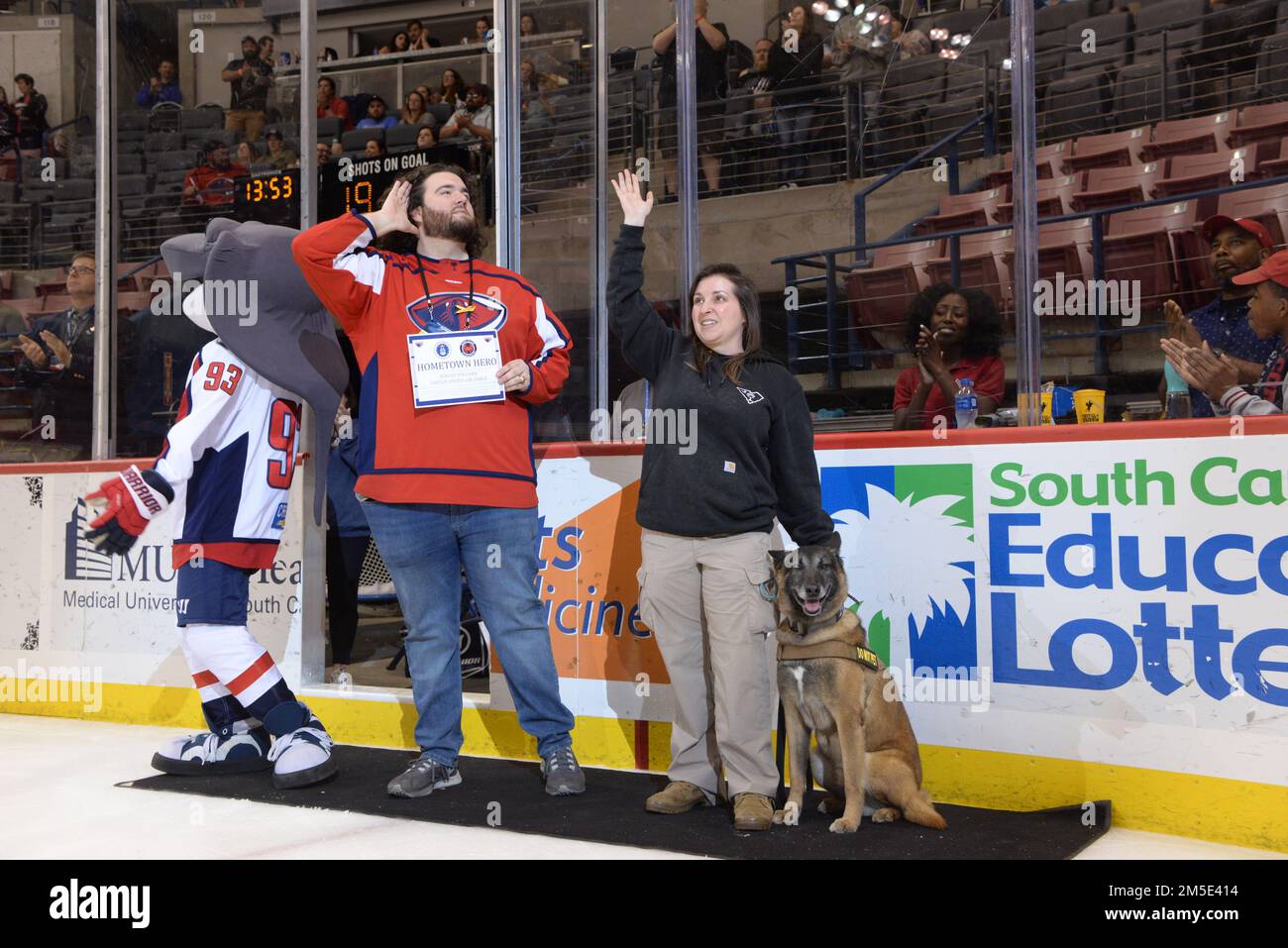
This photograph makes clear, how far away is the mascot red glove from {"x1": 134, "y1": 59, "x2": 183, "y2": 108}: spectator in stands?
3088 millimetres

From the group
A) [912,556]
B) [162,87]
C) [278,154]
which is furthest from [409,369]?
[162,87]

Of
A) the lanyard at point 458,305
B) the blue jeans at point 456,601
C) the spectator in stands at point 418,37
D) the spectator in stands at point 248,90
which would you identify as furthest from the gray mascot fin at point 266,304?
the spectator in stands at point 418,37

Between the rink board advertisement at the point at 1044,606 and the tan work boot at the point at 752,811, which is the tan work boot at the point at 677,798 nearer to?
the tan work boot at the point at 752,811

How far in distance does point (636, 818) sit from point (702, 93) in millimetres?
3255

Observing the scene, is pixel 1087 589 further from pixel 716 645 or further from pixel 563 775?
pixel 563 775

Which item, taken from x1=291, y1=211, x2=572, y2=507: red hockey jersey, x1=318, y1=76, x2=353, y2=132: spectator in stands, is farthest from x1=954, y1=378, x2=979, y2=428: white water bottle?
x1=318, y1=76, x2=353, y2=132: spectator in stands

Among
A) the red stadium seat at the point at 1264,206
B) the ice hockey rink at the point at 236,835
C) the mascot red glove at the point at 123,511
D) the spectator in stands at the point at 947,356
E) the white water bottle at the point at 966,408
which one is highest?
the red stadium seat at the point at 1264,206

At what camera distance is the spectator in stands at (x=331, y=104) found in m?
11.5

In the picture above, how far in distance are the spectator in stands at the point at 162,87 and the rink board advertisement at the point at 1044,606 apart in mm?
3416

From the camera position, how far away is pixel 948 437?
351 cm

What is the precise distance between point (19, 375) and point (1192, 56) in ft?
22.6

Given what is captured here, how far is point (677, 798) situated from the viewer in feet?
10.9

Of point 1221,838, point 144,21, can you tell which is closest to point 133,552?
point 144,21
